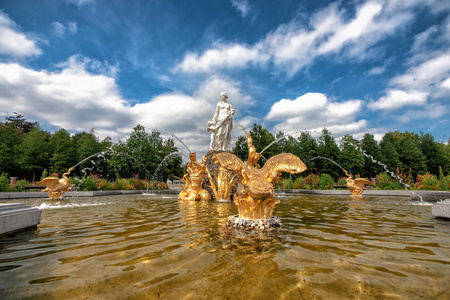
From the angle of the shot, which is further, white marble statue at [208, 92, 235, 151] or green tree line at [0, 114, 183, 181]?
green tree line at [0, 114, 183, 181]

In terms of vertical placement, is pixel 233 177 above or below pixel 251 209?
above

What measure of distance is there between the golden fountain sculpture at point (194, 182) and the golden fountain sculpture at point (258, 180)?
682 cm

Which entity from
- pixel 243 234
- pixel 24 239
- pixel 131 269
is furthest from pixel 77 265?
pixel 243 234

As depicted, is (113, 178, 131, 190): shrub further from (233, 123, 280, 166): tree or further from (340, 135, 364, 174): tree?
(340, 135, 364, 174): tree

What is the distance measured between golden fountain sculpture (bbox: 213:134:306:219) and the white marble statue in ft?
30.7

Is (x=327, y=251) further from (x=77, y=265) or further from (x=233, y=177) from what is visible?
(x=233, y=177)

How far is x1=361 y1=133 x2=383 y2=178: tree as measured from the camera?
1868 inches

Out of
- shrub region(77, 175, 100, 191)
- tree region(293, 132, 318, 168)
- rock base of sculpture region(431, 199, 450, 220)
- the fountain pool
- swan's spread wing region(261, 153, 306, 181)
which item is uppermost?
tree region(293, 132, 318, 168)

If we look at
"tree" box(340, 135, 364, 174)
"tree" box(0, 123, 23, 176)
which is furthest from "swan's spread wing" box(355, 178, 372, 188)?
"tree" box(0, 123, 23, 176)

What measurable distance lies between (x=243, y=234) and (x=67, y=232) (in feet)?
10.5

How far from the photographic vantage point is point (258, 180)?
4.10 m

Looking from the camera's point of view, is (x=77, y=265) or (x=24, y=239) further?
(x=24, y=239)

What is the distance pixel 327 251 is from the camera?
2.78 m

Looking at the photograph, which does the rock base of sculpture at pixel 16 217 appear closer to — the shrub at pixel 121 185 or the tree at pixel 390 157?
the shrub at pixel 121 185
